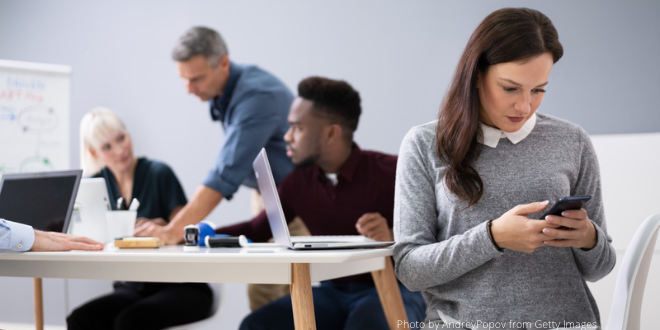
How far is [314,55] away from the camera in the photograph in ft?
11.7

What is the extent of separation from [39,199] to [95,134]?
1570 mm

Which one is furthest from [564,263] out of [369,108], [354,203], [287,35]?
[287,35]

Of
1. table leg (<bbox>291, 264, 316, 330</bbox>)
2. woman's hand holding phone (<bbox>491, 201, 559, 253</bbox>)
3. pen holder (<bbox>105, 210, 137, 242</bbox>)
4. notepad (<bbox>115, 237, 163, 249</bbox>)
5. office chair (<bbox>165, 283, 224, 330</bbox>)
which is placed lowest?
office chair (<bbox>165, 283, 224, 330</bbox>)

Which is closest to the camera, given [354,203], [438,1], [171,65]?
[354,203]

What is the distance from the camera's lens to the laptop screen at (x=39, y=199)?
6.09ft

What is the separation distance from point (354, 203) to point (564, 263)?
1055 mm

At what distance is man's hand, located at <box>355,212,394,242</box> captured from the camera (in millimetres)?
2041

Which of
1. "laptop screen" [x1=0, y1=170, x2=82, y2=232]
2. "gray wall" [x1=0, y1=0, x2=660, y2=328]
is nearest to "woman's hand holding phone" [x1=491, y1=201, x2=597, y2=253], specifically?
"laptop screen" [x1=0, y1=170, x2=82, y2=232]

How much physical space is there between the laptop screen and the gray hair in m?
1.59

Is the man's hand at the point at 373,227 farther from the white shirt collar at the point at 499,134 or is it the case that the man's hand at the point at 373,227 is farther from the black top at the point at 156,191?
the black top at the point at 156,191

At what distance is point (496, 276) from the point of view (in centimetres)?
142

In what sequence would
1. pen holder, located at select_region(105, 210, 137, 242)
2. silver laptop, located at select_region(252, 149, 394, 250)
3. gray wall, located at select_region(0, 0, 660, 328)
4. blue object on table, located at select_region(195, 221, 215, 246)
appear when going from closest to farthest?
silver laptop, located at select_region(252, 149, 394, 250) < blue object on table, located at select_region(195, 221, 215, 246) < pen holder, located at select_region(105, 210, 137, 242) < gray wall, located at select_region(0, 0, 660, 328)

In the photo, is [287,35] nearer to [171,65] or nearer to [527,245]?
[171,65]

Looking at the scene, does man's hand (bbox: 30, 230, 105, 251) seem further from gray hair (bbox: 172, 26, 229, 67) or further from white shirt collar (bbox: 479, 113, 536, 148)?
gray hair (bbox: 172, 26, 229, 67)
